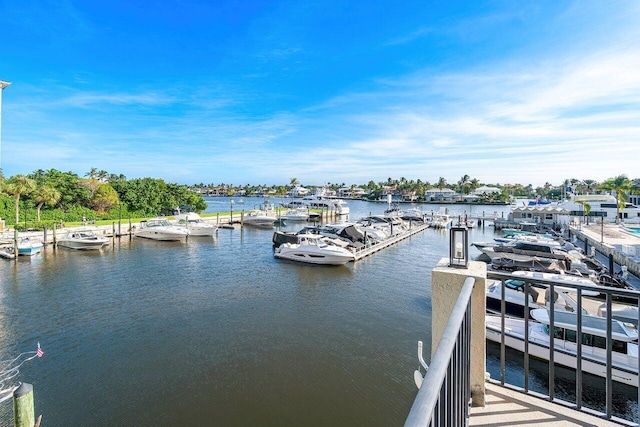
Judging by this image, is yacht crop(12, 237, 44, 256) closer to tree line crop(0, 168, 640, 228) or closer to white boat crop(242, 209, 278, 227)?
tree line crop(0, 168, 640, 228)

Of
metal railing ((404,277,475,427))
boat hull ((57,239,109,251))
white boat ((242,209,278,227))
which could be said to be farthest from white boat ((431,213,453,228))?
metal railing ((404,277,475,427))

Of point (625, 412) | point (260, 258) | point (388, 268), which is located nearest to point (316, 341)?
point (625, 412)

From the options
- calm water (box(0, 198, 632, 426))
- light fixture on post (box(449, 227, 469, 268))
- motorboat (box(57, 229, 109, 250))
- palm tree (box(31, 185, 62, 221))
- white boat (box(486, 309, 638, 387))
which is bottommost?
calm water (box(0, 198, 632, 426))

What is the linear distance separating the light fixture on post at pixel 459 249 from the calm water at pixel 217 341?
6.35 meters

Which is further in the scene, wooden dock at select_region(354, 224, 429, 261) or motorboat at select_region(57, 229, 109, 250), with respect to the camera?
motorboat at select_region(57, 229, 109, 250)

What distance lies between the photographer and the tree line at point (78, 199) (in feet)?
113

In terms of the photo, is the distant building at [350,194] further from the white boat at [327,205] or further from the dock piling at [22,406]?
the dock piling at [22,406]

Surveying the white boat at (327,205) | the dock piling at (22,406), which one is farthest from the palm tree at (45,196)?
the dock piling at (22,406)

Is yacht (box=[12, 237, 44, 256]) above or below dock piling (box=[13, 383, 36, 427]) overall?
above

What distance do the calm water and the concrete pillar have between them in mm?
6004

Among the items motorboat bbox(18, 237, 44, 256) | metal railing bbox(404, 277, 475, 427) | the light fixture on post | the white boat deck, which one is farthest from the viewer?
motorboat bbox(18, 237, 44, 256)

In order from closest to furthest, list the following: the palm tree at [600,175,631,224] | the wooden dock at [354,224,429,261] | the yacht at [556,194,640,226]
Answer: the wooden dock at [354,224,429,261], the palm tree at [600,175,631,224], the yacht at [556,194,640,226]

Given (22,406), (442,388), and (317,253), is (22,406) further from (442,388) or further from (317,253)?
(317,253)

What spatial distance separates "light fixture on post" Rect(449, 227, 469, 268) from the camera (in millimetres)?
2623
